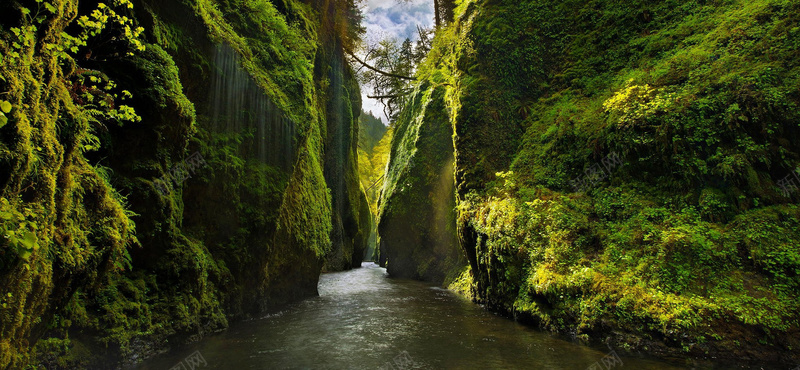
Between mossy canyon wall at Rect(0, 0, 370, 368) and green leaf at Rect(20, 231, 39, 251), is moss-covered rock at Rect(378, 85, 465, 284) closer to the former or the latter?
mossy canyon wall at Rect(0, 0, 370, 368)

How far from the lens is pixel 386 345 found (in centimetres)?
641

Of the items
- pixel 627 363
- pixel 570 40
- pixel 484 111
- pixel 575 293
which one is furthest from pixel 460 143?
pixel 627 363

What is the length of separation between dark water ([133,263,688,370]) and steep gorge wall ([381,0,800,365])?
756 mm

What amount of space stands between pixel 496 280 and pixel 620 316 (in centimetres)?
370

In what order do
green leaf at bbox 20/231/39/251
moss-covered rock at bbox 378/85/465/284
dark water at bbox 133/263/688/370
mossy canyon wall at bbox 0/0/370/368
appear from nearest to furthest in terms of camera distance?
green leaf at bbox 20/231/39/251 < mossy canyon wall at bbox 0/0/370/368 < dark water at bbox 133/263/688/370 < moss-covered rock at bbox 378/85/465/284

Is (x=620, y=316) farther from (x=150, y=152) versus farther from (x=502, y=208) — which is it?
(x=150, y=152)

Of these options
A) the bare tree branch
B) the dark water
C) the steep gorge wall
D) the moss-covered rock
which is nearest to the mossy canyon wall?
the dark water

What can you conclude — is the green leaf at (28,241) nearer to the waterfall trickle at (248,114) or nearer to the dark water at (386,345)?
the dark water at (386,345)

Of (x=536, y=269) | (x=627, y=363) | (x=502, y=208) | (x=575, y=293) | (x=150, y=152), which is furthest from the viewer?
(x=502, y=208)

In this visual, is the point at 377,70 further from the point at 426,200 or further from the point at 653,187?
the point at 653,187

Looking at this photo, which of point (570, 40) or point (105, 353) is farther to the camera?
point (570, 40)

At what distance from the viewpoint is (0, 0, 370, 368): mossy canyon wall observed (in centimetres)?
300

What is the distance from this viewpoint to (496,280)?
30.8ft

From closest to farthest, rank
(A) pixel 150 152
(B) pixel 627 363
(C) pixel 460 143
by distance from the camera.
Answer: (B) pixel 627 363
(A) pixel 150 152
(C) pixel 460 143
